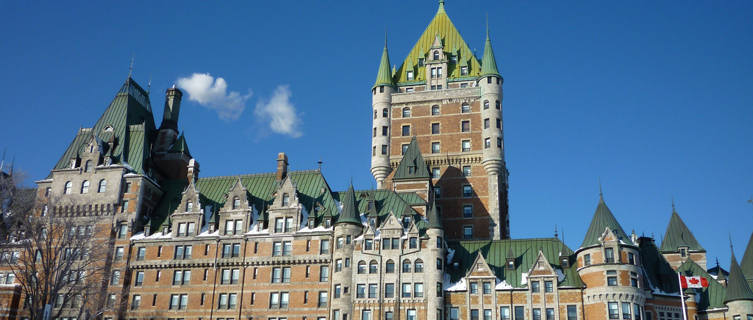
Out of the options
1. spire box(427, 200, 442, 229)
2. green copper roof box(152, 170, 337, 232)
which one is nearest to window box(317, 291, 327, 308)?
green copper roof box(152, 170, 337, 232)

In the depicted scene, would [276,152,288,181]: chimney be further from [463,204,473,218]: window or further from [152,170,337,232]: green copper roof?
[463,204,473,218]: window

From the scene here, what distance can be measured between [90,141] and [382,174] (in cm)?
3912

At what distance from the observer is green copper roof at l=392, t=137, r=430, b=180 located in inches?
3607

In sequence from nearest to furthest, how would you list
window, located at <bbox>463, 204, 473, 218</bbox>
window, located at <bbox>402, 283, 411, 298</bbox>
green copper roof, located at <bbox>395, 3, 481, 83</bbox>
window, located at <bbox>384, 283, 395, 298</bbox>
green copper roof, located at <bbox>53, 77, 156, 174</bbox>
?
window, located at <bbox>402, 283, 411, 298</bbox>
window, located at <bbox>384, 283, 395, 298</bbox>
green copper roof, located at <bbox>53, 77, 156, 174</bbox>
window, located at <bbox>463, 204, 473, 218</bbox>
green copper roof, located at <bbox>395, 3, 481, 83</bbox>

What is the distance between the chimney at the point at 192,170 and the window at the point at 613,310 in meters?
52.6

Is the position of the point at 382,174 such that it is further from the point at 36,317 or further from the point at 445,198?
the point at 36,317

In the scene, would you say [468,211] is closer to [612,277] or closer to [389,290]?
[389,290]

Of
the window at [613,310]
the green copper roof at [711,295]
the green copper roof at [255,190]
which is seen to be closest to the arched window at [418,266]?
the green copper roof at [255,190]

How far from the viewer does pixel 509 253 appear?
256 ft

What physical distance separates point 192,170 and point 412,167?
93.7ft

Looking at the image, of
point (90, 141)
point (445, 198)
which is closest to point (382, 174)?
point (445, 198)

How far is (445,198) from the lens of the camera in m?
100

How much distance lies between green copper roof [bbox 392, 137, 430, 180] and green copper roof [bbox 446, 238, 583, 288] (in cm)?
1164

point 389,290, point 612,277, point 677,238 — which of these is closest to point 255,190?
point 389,290
